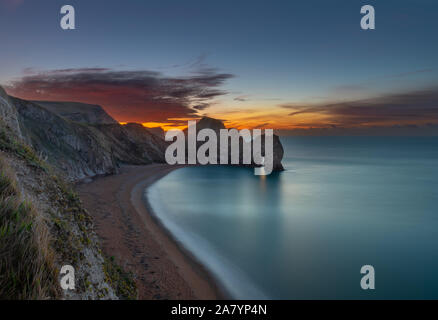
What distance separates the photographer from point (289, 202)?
27.8m

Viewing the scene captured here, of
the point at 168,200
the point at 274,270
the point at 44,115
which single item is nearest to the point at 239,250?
the point at 274,270

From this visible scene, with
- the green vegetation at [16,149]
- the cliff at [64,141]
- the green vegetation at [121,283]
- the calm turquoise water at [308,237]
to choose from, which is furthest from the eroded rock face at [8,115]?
the calm turquoise water at [308,237]

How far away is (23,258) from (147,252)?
10.6 metres

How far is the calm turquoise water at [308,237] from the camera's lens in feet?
38.0

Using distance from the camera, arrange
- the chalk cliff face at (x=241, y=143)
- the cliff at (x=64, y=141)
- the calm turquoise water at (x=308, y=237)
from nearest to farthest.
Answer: the calm turquoise water at (x=308, y=237), the cliff at (x=64, y=141), the chalk cliff face at (x=241, y=143)

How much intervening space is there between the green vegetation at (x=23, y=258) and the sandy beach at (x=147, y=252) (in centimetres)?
657

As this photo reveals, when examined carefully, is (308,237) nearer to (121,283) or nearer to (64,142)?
(121,283)

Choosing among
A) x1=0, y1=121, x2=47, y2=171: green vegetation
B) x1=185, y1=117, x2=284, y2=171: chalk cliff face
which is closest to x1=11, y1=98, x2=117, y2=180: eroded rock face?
x1=0, y1=121, x2=47, y2=171: green vegetation

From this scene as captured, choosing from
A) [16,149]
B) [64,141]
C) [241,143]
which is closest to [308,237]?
[16,149]

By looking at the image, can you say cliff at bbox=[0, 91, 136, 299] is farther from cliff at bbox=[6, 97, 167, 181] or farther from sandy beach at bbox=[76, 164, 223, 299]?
cliff at bbox=[6, 97, 167, 181]

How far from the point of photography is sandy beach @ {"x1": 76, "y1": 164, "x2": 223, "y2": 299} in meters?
10.0

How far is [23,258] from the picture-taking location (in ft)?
10.1

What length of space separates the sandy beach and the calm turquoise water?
3.38ft

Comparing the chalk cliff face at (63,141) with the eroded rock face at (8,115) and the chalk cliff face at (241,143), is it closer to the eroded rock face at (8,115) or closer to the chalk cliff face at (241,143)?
the eroded rock face at (8,115)
